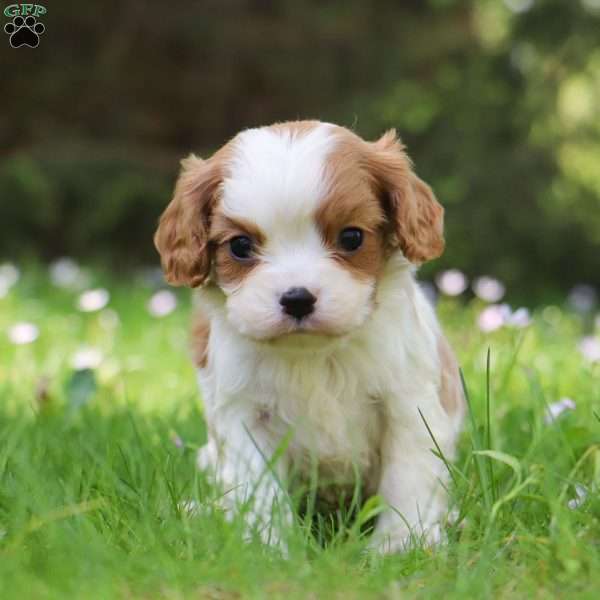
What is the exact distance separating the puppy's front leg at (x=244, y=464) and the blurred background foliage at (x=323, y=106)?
4.99 meters

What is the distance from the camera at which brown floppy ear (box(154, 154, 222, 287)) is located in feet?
9.92

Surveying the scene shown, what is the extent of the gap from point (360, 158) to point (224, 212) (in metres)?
0.43

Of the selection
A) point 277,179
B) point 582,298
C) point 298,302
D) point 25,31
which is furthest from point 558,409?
point 25,31

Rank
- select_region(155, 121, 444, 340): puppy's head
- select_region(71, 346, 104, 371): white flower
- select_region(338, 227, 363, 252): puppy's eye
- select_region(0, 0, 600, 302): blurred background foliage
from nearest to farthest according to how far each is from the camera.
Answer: select_region(155, 121, 444, 340): puppy's head → select_region(338, 227, 363, 252): puppy's eye → select_region(71, 346, 104, 371): white flower → select_region(0, 0, 600, 302): blurred background foliage

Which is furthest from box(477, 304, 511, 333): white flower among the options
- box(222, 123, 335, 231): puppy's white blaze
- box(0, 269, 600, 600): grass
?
box(222, 123, 335, 231): puppy's white blaze

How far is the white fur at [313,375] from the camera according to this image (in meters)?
2.80

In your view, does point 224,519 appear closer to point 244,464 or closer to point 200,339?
point 244,464

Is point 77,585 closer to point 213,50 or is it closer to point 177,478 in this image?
point 177,478

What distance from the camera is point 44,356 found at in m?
5.56

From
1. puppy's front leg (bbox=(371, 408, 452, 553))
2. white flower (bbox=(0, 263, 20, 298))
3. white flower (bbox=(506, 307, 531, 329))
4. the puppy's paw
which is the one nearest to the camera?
the puppy's paw

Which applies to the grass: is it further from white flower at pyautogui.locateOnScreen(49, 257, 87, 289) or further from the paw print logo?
the paw print logo

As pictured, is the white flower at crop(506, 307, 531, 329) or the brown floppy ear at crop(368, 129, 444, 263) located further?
the white flower at crop(506, 307, 531, 329)

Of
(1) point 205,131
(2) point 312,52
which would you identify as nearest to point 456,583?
(2) point 312,52

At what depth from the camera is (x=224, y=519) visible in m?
2.52
